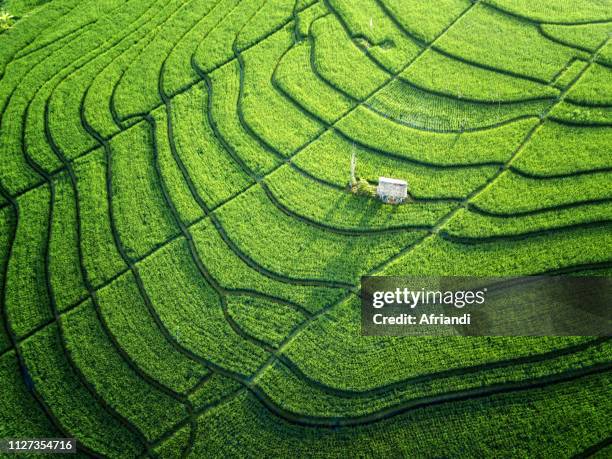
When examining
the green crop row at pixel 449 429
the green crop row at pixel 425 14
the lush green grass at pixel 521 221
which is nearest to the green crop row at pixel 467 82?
the green crop row at pixel 425 14

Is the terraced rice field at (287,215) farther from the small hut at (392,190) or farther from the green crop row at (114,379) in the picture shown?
the small hut at (392,190)

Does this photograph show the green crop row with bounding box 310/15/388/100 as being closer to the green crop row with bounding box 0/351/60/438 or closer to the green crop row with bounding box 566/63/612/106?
the green crop row with bounding box 566/63/612/106

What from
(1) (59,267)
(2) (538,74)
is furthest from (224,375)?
(2) (538,74)

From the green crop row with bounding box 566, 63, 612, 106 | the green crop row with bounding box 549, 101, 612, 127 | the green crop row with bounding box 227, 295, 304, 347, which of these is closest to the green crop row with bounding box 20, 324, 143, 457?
the green crop row with bounding box 227, 295, 304, 347

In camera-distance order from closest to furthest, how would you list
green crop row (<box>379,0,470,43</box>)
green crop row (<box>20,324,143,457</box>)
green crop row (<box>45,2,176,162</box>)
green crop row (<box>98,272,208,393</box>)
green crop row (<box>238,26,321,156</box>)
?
green crop row (<box>20,324,143,457</box>) → green crop row (<box>98,272,208,393</box>) → green crop row (<box>238,26,321,156</box>) → green crop row (<box>45,2,176,162</box>) → green crop row (<box>379,0,470,43</box>)

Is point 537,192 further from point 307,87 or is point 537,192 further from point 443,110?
point 307,87

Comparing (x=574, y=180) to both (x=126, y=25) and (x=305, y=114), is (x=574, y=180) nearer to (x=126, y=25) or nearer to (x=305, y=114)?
(x=305, y=114)

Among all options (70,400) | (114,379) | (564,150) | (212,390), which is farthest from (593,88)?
(70,400)
